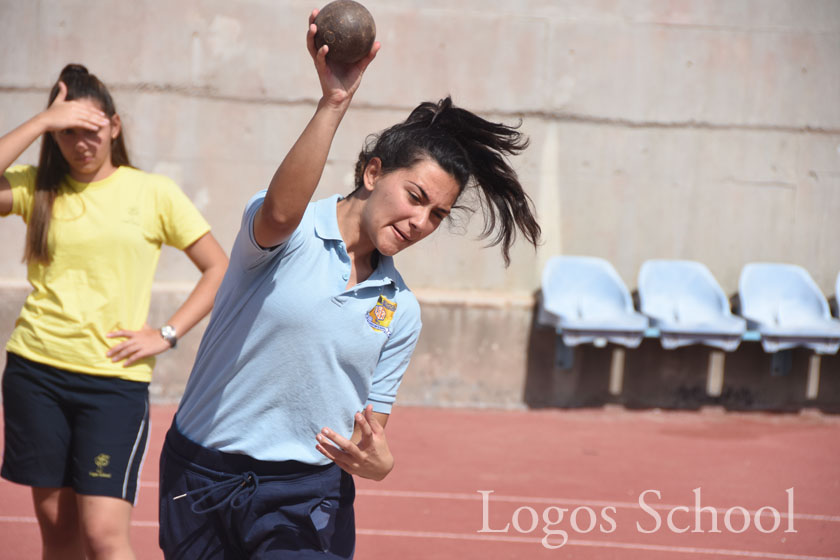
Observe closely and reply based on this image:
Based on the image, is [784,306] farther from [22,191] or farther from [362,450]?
[362,450]

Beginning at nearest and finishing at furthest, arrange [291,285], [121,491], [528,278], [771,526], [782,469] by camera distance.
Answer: [291,285] → [121,491] → [771,526] → [782,469] → [528,278]

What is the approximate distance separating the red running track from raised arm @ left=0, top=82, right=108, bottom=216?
208cm

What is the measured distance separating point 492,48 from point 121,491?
20.4ft

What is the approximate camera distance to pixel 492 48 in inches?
340

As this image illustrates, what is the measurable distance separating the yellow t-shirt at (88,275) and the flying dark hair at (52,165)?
0.09 ft

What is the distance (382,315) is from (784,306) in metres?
7.19

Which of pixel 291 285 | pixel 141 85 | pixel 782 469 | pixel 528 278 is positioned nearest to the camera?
pixel 291 285

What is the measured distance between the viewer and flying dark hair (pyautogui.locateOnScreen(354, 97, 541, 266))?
246cm

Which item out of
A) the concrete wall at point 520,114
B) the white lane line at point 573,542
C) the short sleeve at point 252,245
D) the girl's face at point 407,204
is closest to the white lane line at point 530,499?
the white lane line at point 573,542

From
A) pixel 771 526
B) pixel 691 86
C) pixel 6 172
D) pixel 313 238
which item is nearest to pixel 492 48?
pixel 691 86

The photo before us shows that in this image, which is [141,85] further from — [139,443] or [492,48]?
[139,443]

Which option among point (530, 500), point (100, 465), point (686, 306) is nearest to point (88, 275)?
point (100, 465)

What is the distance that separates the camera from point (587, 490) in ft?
20.3

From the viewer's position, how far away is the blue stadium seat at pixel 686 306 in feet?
26.6
